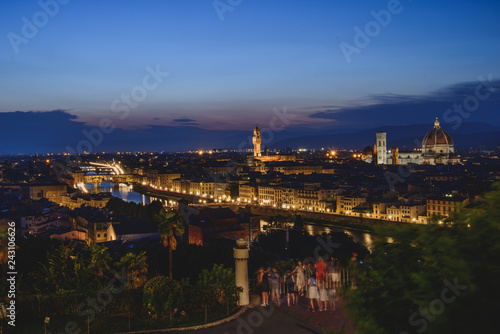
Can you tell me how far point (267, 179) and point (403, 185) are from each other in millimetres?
9443

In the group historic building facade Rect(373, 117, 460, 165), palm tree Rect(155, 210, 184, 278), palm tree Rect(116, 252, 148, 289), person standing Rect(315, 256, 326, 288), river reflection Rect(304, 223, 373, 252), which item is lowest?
river reflection Rect(304, 223, 373, 252)

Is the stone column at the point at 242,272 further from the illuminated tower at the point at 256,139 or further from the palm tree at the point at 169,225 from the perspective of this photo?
the illuminated tower at the point at 256,139

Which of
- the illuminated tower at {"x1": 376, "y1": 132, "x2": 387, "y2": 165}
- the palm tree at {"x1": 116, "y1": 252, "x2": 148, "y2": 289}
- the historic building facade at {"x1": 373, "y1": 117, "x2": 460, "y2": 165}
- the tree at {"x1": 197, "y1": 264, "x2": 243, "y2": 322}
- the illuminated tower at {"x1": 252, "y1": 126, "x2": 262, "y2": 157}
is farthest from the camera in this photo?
the illuminated tower at {"x1": 252, "y1": 126, "x2": 262, "y2": 157}

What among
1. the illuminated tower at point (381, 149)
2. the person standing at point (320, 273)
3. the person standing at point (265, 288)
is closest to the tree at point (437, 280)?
the person standing at point (320, 273)

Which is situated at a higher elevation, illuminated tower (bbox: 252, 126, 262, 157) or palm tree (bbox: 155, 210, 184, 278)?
illuminated tower (bbox: 252, 126, 262, 157)

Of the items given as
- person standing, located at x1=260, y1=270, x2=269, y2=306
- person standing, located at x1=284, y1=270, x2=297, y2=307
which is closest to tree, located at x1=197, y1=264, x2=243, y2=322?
person standing, located at x1=260, y1=270, x2=269, y2=306

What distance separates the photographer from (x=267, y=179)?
3466cm

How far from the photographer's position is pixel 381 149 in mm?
53938

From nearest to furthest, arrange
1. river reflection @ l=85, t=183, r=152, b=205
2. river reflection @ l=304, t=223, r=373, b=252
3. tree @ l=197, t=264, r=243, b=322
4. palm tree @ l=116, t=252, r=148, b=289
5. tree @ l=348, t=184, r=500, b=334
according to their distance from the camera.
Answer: tree @ l=348, t=184, r=500, b=334, tree @ l=197, t=264, r=243, b=322, palm tree @ l=116, t=252, r=148, b=289, river reflection @ l=304, t=223, r=373, b=252, river reflection @ l=85, t=183, r=152, b=205

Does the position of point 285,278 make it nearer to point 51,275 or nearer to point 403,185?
point 51,275

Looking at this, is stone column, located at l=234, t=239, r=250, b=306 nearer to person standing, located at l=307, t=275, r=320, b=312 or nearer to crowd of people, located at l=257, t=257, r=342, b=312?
crowd of people, located at l=257, t=257, r=342, b=312

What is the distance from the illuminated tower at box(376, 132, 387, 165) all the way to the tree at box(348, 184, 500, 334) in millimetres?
52624

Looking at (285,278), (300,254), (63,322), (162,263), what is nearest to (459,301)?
(285,278)

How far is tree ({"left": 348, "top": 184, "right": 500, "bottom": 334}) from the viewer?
1.80 meters
